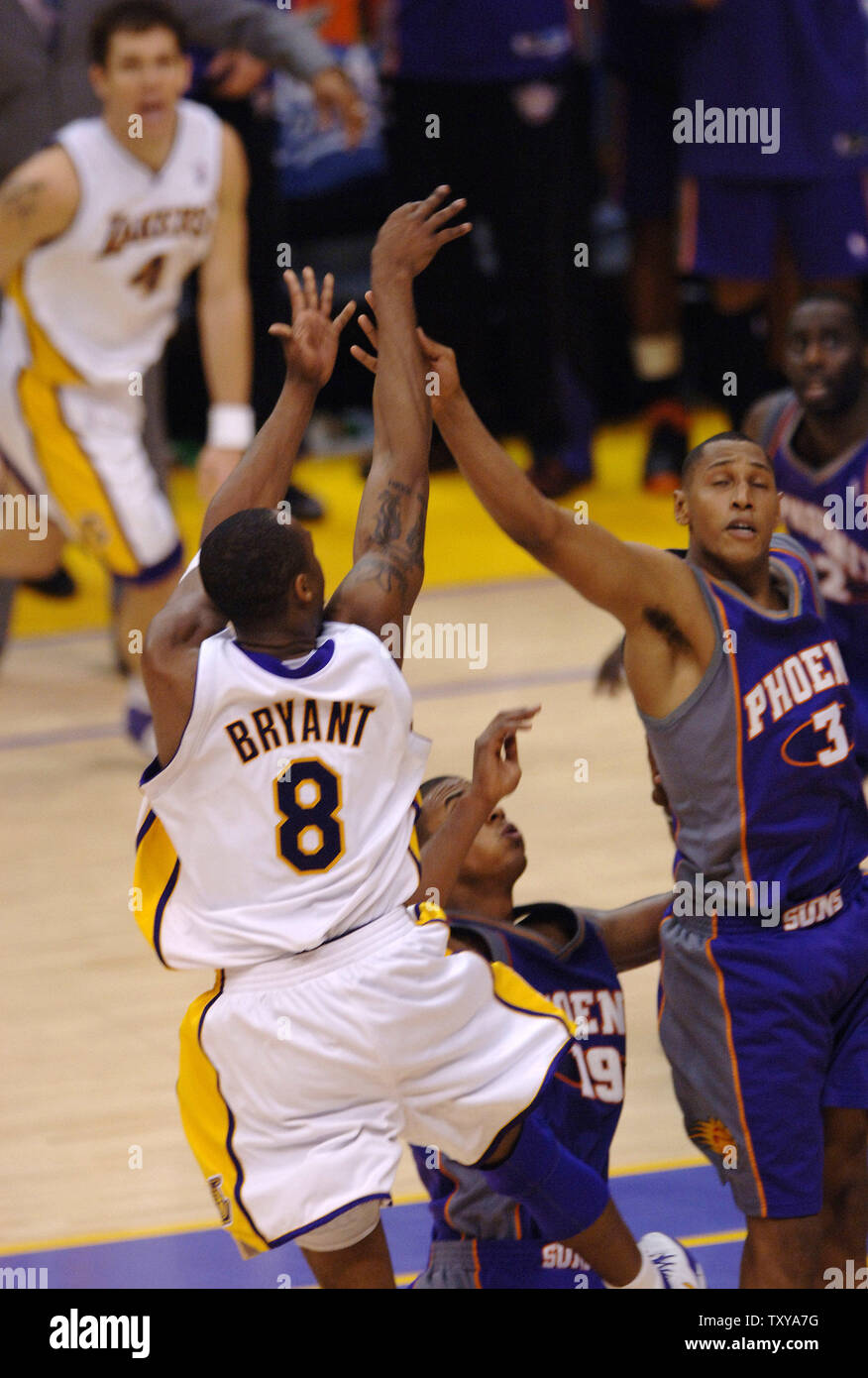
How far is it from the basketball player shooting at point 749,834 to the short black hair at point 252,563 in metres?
0.41

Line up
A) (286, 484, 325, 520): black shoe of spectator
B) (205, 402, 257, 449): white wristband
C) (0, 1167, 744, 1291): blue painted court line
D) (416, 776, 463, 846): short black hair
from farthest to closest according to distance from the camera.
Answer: (286, 484, 325, 520): black shoe of spectator, (205, 402, 257, 449): white wristband, (0, 1167, 744, 1291): blue painted court line, (416, 776, 463, 846): short black hair

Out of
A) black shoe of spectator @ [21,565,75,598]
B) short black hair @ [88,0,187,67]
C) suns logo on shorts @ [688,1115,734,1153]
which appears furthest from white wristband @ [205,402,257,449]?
suns logo on shorts @ [688,1115,734,1153]

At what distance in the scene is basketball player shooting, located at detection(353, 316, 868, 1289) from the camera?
347 cm

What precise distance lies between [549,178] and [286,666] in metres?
6.58

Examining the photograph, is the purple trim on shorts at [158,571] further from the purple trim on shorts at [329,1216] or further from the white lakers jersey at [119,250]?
the purple trim on shorts at [329,1216]

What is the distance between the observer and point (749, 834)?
353 centimetres

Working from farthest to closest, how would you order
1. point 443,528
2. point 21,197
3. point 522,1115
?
1. point 443,528
2. point 21,197
3. point 522,1115

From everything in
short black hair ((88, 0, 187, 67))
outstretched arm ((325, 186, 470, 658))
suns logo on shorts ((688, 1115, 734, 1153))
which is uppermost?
short black hair ((88, 0, 187, 67))

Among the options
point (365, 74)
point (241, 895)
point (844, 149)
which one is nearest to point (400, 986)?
point (241, 895)

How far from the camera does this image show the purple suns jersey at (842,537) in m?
5.34

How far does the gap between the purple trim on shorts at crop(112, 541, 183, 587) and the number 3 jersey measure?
11.5 feet

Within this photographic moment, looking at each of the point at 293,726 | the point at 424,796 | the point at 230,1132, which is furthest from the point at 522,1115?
the point at 424,796

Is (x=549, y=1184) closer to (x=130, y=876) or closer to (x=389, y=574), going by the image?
(x=389, y=574)

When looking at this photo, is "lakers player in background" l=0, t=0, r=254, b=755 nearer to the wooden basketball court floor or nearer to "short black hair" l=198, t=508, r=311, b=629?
the wooden basketball court floor
